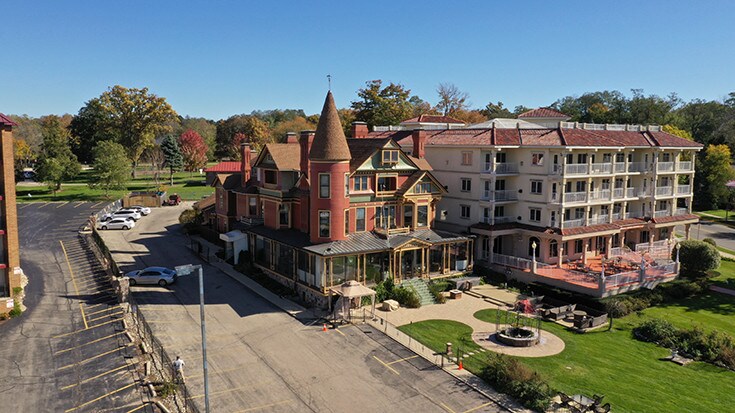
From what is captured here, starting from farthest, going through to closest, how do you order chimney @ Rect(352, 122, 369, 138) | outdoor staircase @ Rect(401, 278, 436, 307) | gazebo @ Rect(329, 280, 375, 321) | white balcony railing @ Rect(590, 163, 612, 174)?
chimney @ Rect(352, 122, 369, 138)
white balcony railing @ Rect(590, 163, 612, 174)
outdoor staircase @ Rect(401, 278, 436, 307)
gazebo @ Rect(329, 280, 375, 321)

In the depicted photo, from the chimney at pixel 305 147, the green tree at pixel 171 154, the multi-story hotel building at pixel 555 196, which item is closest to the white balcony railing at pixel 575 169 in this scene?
the multi-story hotel building at pixel 555 196

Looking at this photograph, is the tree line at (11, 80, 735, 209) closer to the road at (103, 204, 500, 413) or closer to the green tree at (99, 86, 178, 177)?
the green tree at (99, 86, 178, 177)

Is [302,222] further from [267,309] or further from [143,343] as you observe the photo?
[143,343]

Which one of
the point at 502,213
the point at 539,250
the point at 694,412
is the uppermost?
the point at 502,213

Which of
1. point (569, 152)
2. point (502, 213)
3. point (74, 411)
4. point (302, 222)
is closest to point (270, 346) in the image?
point (74, 411)

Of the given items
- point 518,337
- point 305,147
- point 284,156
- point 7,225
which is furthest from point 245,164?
point 518,337

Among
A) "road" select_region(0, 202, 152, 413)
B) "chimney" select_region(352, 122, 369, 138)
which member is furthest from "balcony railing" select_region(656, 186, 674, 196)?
"road" select_region(0, 202, 152, 413)
